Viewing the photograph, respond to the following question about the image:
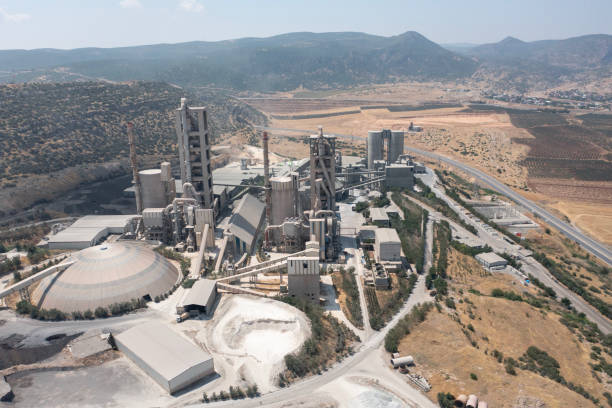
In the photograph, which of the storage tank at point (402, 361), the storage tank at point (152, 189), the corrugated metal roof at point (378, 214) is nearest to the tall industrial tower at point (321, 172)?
the corrugated metal roof at point (378, 214)

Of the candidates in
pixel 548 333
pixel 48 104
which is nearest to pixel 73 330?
pixel 548 333

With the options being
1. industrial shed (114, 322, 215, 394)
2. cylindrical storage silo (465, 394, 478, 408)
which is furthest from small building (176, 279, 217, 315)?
cylindrical storage silo (465, 394, 478, 408)

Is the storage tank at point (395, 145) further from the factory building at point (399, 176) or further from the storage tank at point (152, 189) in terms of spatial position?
the storage tank at point (152, 189)

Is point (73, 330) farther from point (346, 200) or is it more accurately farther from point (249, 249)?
point (346, 200)

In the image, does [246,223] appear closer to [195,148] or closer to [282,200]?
[282,200]

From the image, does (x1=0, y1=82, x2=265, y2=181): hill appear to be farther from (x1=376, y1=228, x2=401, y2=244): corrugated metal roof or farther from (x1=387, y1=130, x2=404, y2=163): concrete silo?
(x1=376, y1=228, x2=401, y2=244): corrugated metal roof
